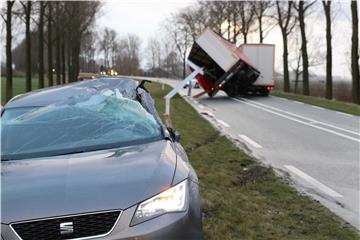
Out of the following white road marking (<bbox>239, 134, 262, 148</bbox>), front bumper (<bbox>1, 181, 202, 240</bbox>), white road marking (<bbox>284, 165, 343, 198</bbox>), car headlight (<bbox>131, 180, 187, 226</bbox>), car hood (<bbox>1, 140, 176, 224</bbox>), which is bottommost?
white road marking (<bbox>284, 165, 343, 198</bbox>)

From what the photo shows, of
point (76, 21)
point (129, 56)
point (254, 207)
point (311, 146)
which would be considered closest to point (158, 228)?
point (254, 207)

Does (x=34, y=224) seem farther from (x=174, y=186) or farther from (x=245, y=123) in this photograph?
(x=245, y=123)

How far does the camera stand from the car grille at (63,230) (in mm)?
3164

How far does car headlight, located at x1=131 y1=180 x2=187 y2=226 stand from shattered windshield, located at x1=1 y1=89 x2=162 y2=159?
935 mm

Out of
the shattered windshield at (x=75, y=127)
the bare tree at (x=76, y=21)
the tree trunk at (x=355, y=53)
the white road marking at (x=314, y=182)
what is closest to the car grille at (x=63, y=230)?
the shattered windshield at (x=75, y=127)

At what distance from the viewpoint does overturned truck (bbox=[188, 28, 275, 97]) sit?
26.5 metres

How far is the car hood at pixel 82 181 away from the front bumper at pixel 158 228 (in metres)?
0.08

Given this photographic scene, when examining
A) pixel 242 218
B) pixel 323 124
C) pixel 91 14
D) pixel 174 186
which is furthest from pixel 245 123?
pixel 91 14

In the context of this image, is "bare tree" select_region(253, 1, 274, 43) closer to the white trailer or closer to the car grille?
the white trailer

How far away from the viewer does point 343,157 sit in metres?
10.0

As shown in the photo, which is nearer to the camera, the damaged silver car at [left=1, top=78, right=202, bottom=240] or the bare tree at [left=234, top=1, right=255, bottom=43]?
the damaged silver car at [left=1, top=78, right=202, bottom=240]

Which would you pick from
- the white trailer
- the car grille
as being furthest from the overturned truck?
the car grille

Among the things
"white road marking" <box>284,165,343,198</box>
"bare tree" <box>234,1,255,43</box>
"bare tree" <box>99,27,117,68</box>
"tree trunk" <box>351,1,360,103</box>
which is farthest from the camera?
"bare tree" <box>99,27,117,68</box>

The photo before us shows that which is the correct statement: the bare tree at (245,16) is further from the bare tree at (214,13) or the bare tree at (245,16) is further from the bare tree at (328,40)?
the bare tree at (328,40)
